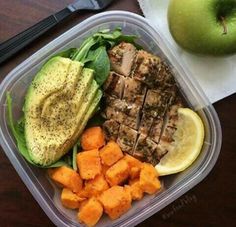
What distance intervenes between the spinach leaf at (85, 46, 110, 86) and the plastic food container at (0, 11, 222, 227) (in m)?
0.08

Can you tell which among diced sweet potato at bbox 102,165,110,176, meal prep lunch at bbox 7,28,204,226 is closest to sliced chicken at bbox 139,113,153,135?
meal prep lunch at bbox 7,28,204,226

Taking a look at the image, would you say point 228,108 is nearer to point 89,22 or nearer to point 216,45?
point 216,45

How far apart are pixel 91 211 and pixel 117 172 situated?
0.10 meters

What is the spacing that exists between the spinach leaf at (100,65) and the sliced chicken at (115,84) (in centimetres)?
1

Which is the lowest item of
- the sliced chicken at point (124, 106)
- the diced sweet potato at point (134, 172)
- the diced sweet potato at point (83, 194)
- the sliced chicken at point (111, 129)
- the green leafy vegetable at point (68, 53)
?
the diced sweet potato at point (134, 172)

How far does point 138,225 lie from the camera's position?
3.39ft

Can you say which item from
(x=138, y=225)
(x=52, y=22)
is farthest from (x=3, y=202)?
(x=52, y=22)

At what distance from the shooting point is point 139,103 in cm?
99

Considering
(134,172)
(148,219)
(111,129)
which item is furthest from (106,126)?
→ (148,219)

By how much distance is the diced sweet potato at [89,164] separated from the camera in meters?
0.96

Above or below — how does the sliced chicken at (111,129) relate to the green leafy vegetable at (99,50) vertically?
below

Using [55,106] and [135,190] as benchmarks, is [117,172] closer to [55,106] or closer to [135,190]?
[135,190]

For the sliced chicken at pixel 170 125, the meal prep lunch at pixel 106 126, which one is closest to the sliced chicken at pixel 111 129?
the meal prep lunch at pixel 106 126

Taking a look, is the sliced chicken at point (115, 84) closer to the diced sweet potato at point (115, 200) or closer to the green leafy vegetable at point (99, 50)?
the green leafy vegetable at point (99, 50)
